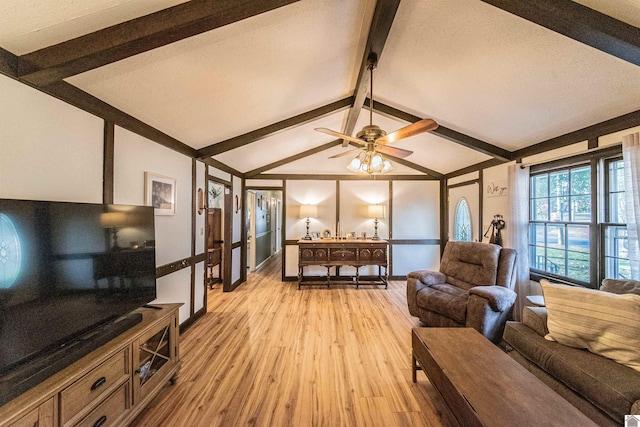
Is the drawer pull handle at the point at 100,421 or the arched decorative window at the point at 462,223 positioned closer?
the drawer pull handle at the point at 100,421

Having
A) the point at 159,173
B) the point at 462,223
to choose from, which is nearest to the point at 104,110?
the point at 159,173

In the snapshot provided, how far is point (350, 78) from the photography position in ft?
8.88

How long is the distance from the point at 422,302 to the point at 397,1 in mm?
3005

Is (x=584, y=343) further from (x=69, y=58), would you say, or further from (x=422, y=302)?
(x=69, y=58)

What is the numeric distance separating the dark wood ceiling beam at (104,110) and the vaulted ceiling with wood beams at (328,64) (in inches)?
0.5

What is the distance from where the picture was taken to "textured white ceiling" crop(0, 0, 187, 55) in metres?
1.16

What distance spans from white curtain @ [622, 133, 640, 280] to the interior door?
2.03 m

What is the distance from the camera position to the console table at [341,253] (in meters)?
4.70

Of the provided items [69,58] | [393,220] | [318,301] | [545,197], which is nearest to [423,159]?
[393,220]

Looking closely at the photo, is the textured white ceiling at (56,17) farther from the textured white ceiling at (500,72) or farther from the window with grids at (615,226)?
the window with grids at (615,226)

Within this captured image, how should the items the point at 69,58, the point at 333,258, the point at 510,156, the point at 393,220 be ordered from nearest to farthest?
the point at 69,58
the point at 510,156
the point at 333,258
the point at 393,220

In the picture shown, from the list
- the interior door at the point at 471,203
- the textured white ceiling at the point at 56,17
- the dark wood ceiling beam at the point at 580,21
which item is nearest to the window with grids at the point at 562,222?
the interior door at the point at 471,203

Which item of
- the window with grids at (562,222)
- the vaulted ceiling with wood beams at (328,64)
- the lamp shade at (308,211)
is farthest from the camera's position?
the lamp shade at (308,211)

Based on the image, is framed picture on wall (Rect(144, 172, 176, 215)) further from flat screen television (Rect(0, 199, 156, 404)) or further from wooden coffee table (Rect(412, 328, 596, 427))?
wooden coffee table (Rect(412, 328, 596, 427))
